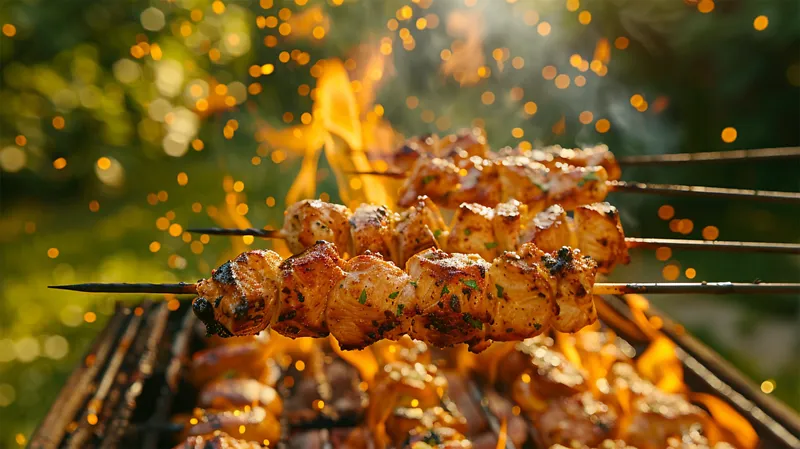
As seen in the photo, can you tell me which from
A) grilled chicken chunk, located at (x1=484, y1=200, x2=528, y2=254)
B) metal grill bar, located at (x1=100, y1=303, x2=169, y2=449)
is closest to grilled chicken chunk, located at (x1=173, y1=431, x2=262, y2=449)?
metal grill bar, located at (x1=100, y1=303, x2=169, y2=449)

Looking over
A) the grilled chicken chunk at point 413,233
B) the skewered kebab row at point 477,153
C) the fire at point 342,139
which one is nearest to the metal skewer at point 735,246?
the grilled chicken chunk at point 413,233

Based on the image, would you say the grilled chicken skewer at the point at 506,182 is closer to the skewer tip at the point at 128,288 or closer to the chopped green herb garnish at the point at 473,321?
the chopped green herb garnish at the point at 473,321

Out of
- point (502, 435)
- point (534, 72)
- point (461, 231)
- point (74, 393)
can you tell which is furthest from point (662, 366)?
point (534, 72)

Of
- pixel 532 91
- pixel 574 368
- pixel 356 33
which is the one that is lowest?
pixel 574 368

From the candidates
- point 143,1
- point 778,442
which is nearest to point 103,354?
point 778,442

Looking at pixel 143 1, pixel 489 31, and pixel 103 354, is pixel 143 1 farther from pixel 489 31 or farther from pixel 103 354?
pixel 103 354

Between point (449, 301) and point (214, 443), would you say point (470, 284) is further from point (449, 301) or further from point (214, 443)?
point (214, 443)

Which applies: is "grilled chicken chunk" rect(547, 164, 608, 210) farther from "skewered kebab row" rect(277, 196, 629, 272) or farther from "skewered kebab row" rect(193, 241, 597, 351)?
"skewered kebab row" rect(193, 241, 597, 351)
